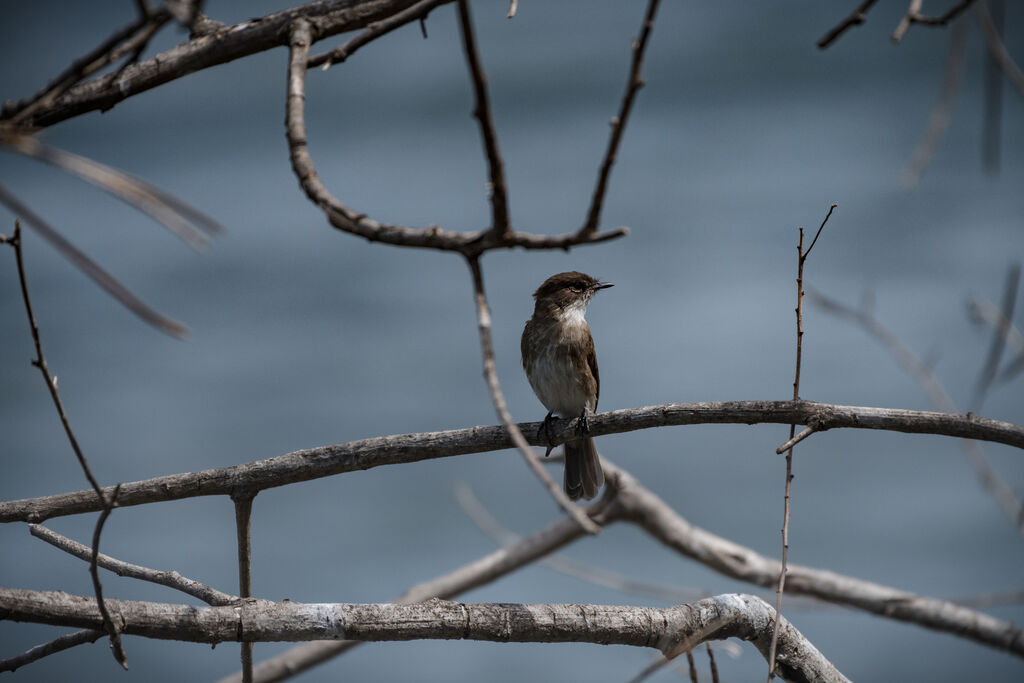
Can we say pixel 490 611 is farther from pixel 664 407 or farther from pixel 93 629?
pixel 93 629

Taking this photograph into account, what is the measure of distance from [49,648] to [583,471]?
8.72 feet

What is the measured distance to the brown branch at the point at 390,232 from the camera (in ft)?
4.16

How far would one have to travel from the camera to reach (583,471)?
13.7 ft

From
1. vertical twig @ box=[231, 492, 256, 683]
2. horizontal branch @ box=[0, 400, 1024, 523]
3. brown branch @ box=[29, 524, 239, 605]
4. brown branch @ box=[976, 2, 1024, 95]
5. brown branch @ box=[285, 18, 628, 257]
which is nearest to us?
brown branch @ box=[285, 18, 628, 257]

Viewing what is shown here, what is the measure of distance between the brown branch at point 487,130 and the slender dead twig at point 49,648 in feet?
4.23

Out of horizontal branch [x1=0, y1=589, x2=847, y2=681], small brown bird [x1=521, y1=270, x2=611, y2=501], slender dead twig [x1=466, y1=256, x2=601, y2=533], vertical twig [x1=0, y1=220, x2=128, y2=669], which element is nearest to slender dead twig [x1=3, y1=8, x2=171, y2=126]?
vertical twig [x1=0, y1=220, x2=128, y2=669]

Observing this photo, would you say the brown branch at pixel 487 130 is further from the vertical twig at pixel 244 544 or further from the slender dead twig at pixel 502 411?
the vertical twig at pixel 244 544

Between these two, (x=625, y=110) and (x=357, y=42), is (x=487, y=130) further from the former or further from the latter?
(x=357, y=42)

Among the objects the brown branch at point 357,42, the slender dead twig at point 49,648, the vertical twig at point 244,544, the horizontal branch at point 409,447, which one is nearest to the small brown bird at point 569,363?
the horizontal branch at point 409,447

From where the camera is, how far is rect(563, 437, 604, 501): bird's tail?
4145 millimetres

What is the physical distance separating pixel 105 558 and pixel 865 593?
3269 mm

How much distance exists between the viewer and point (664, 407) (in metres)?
2.19

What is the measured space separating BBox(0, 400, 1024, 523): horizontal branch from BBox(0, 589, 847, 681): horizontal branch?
0.37 meters

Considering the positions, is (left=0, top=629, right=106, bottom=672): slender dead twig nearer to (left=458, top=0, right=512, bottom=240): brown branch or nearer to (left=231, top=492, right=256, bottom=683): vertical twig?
(left=231, top=492, right=256, bottom=683): vertical twig
